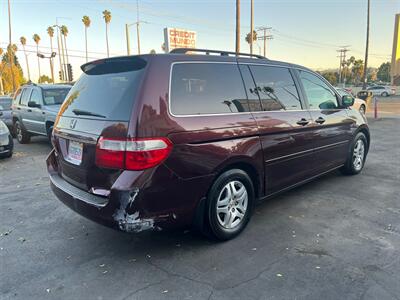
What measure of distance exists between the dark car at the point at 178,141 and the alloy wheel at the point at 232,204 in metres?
→ 0.01

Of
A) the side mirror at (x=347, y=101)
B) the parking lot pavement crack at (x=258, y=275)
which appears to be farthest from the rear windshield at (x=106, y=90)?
the side mirror at (x=347, y=101)

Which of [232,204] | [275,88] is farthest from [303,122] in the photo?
[232,204]

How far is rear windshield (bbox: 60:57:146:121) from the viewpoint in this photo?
2.80 meters

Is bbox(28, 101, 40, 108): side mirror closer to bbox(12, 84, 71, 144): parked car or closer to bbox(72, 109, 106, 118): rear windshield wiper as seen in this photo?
bbox(12, 84, 71, 144): parked car

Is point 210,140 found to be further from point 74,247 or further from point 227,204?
point 74,247

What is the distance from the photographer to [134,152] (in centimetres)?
263

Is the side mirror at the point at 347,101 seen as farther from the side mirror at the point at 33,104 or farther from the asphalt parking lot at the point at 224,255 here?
the side mirror at the point at 33,104

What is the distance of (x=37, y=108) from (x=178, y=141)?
7645 mm

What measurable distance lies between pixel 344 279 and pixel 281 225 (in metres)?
1.13

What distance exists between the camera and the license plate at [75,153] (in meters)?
3.08

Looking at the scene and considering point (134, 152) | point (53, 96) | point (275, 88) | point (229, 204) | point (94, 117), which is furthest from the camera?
point (53, 96)

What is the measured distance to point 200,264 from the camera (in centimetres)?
298

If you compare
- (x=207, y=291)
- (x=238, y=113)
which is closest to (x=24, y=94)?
(x=238, y=113)

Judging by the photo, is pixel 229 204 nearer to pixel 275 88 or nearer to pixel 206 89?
pixel 206 89
